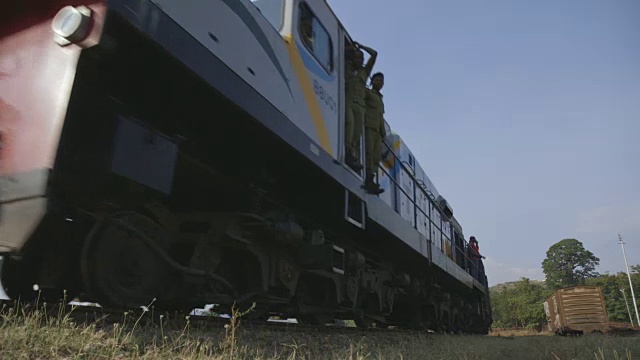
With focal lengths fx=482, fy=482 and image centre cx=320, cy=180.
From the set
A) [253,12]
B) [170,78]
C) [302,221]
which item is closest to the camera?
[170,78]

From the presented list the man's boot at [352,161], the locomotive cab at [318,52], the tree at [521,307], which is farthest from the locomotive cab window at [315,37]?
the tree at [521,307]

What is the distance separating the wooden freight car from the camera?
65.2 ft

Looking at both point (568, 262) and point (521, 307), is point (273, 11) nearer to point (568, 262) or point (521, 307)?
point (521, 307)

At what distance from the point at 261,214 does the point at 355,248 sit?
7.97 ft

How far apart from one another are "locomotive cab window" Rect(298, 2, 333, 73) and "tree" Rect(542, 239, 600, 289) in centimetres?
8862

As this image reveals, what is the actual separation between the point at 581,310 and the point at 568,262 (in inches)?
2876

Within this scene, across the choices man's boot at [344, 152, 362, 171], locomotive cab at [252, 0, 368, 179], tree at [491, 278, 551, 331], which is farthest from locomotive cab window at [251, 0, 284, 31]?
tree at [491, 278, 551, 331]

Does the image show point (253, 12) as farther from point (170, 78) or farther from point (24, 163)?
point (24, 163)

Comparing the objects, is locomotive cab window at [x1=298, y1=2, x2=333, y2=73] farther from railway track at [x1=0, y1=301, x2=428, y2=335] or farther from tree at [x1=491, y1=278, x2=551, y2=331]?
tree at [x1=491, y1=278, x2=551, y2=331]

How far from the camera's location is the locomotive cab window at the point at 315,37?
4562 millimetres

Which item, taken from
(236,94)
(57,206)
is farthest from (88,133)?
(236,94)

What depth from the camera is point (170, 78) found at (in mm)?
2857

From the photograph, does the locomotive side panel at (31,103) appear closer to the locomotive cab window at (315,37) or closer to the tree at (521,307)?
the locomotive cab window at (315,37)

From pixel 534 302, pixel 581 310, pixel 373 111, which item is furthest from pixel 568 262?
pixel 373 111
